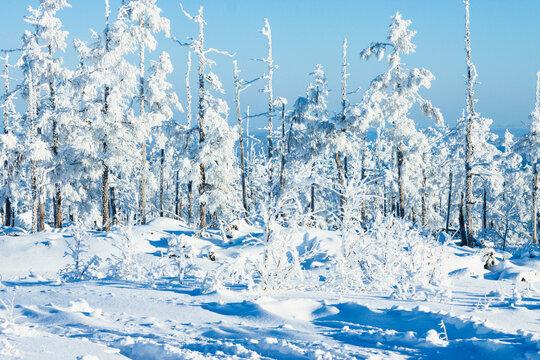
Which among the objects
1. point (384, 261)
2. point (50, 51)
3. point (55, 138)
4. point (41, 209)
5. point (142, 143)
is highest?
point (50, 51)

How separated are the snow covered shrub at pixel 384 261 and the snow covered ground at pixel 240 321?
302 mm

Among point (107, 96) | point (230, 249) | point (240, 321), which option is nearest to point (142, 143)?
point (107, 96)

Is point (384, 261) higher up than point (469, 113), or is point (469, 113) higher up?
point (469, 113)

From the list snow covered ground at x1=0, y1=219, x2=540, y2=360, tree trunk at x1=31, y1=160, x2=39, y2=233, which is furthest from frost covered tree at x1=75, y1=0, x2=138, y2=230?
snow covered ground at x1=0, y1=219, x2=540, y2=360

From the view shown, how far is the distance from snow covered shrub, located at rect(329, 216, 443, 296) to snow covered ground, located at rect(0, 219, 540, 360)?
302mm

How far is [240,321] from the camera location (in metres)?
5.56

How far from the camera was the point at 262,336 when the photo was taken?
4.91 meters

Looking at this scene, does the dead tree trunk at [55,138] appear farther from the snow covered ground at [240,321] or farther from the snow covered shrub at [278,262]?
the snow covered shrub at [278,262]

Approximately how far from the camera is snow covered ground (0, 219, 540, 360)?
4387mm

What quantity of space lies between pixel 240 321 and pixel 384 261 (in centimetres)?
387

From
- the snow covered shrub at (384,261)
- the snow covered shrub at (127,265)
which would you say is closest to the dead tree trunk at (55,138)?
the snow covered shrub at (127,265)

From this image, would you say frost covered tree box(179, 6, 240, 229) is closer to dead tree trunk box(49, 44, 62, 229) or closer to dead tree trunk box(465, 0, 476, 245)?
dead tree trunk box(49, 44, 62, 229)

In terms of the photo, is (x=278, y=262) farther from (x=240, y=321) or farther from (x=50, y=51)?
(x=50, y=51)

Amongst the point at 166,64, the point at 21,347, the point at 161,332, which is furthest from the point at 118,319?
the point at 166,64
